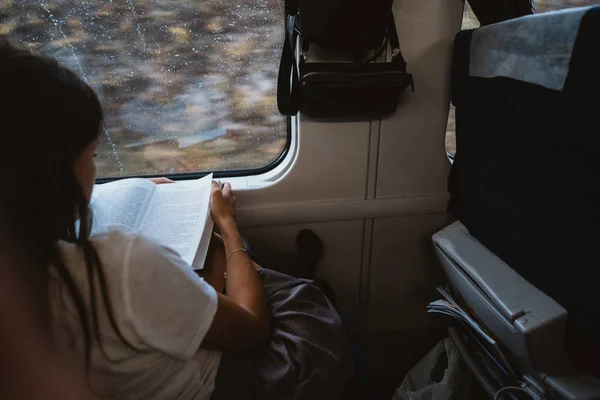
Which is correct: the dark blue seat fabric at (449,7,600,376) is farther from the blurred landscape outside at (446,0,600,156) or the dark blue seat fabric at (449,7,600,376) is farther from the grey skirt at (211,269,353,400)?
the grey skirt at (211,269,353,400)

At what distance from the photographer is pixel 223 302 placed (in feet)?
2.33

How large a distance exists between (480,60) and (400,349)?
1027 millimetres

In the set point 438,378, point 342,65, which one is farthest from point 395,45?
point 438,378

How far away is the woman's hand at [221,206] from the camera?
A: 109 cm

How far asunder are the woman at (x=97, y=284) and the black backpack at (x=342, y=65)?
61cm

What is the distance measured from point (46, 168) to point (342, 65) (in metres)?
0.81

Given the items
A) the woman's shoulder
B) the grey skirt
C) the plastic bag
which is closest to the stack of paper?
the plastic bag

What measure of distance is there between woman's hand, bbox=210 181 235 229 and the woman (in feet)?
1.20

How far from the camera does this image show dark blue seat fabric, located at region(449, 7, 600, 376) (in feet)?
2.26

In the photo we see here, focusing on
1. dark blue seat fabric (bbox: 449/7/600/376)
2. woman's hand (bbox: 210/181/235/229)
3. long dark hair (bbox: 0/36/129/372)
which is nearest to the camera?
long dark hair (bbox: 0/36/129/372)

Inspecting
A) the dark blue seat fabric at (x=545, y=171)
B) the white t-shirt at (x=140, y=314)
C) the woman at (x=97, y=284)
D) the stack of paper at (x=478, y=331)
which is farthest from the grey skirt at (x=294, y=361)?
the dark blue seat fabric at (x=545, y=171)

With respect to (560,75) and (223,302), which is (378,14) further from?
(223,302)

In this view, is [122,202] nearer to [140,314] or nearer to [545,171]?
[140,314]

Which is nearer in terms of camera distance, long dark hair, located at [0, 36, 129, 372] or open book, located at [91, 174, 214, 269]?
long dark hair, located at [0, 36, 129, 372]
